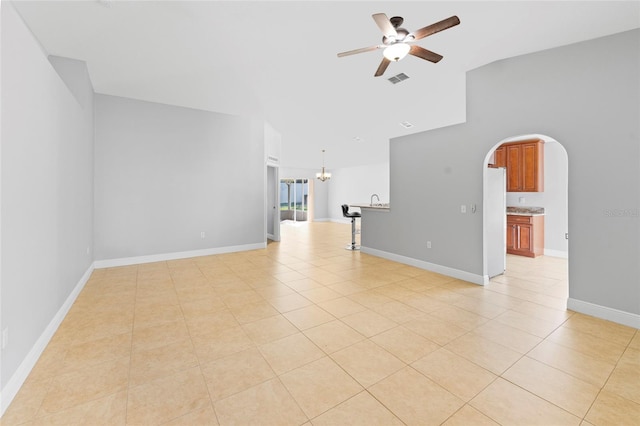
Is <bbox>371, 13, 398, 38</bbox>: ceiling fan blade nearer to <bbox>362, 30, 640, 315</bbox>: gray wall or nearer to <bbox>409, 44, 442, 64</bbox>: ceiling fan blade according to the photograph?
<bbox>409, 44, 442, 64</bbox>: ceiling fan blade

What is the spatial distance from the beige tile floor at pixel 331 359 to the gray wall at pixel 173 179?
1509 millimetres

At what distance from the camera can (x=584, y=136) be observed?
3.03 m

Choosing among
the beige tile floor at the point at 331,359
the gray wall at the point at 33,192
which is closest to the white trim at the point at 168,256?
the beige tile floor at the point at 331,359

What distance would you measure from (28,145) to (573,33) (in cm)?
511

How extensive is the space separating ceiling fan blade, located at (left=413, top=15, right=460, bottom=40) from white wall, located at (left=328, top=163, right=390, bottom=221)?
8841 mm

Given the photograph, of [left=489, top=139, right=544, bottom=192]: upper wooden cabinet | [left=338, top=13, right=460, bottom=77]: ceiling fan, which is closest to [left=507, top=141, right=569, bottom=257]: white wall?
[left=489, top=139, right=544, bottom=192]: upper wooden cabinet

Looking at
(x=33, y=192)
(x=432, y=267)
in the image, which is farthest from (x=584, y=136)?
(x=33, y=192)

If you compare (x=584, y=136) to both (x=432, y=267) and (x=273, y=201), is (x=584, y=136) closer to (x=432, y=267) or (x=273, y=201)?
(x=432, y=267)

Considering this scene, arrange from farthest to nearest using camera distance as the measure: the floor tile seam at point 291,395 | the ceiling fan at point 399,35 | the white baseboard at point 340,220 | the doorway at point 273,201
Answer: the white baseboard at point 340,220 → the doorway at point 273,201 → the ceiling fan at point 399,35 → the floor tile seam at point 291,395

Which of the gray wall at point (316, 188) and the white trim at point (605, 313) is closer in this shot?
the white trim at point (605, 313)

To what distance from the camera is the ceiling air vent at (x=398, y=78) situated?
163 inches

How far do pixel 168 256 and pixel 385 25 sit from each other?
5322 millimetres

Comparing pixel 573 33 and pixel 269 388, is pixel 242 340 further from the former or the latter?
pixel 573 33

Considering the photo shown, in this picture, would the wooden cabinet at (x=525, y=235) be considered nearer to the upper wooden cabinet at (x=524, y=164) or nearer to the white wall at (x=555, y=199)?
the white wall at (x=555, y=199)
